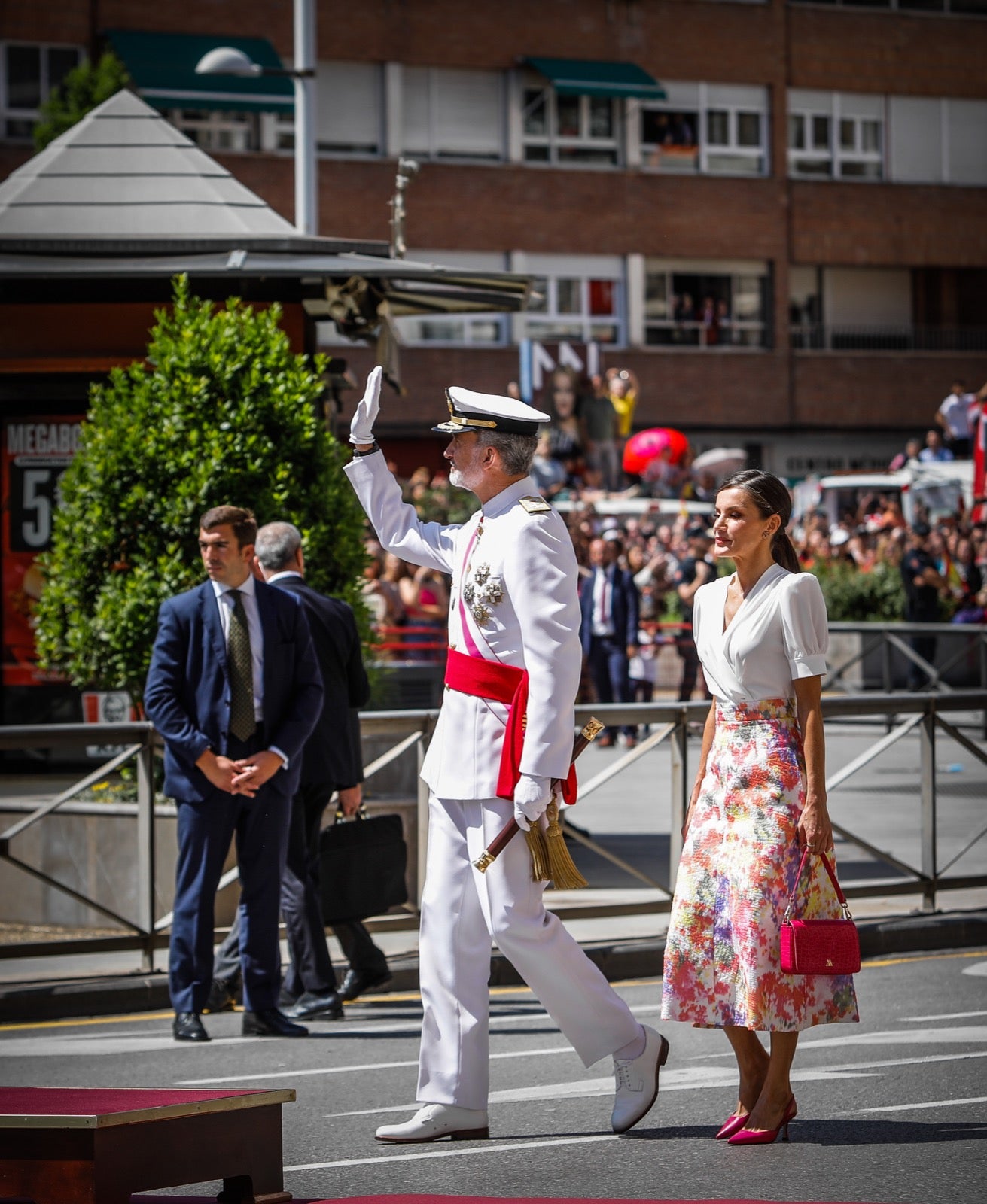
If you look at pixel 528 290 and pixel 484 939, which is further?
pixel 528 290

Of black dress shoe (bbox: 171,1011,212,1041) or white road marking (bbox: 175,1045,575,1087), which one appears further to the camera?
black dress shoe (bbox: 171,1011,212,1041)

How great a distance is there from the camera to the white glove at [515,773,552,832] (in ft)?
18.0

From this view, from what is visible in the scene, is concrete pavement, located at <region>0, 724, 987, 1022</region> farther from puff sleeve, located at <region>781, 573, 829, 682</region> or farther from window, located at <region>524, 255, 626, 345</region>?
window, located at <region>524, 255, 626, 345</region>

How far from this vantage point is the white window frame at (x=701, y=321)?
4112cm

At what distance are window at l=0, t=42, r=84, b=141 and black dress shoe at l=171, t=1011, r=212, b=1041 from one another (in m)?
30.8

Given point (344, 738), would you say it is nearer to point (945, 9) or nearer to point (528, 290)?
point (528, 290)

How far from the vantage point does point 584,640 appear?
18688mm

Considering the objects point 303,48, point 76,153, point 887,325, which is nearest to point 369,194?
point 887,325

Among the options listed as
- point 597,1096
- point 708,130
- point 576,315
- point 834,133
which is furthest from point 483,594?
point 834,133

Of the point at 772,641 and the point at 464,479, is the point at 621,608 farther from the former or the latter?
the point at 772,641

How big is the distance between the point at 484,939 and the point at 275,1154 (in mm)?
1172

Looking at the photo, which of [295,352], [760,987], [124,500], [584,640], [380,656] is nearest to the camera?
[760,987]

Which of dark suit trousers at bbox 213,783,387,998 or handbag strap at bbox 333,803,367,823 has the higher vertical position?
handbag strap at bbox 333,803,367,823

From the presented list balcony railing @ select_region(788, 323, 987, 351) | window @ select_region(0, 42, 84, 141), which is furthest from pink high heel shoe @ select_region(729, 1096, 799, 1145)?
balcony railing @ select_region(788, 323, 987, 351)
